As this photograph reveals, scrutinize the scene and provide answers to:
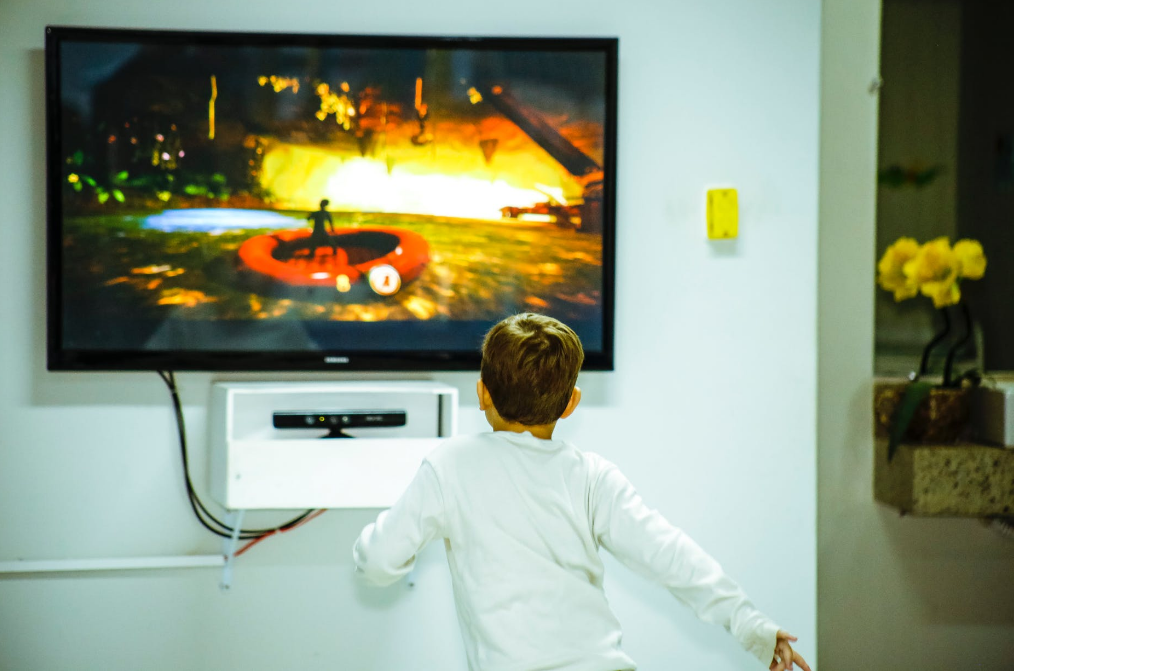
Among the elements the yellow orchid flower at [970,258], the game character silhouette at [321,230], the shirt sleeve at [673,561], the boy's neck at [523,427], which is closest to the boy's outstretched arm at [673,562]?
the shirt sleeve at [673,561]

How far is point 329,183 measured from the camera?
187cm

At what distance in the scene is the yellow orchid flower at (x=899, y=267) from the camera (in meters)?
2.22

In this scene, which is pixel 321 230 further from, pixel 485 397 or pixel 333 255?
pixel 485 397

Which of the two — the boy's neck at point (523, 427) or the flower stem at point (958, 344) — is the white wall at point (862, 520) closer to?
the flower stem at point (958, 344)

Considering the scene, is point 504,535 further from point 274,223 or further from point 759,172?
point 759,172

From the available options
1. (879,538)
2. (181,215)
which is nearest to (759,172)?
(879,538)

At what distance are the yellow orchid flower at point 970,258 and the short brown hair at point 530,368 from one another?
4.68 ft

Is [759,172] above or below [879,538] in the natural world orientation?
above

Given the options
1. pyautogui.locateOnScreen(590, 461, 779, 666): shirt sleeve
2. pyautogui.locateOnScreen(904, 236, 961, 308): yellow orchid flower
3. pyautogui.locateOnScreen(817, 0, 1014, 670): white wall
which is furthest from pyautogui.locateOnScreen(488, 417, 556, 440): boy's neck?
pyautogui.locateOnScreen(904, 236, 961, 308): yellow orchid flower

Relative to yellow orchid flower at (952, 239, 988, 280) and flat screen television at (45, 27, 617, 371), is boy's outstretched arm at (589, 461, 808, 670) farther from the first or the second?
yellow orchid flower at (952, 239, 988, 280)

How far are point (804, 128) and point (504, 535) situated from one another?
1.37 m

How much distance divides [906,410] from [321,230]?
1595 mm

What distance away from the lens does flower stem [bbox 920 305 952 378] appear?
227 cm

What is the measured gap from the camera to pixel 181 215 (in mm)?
1835
